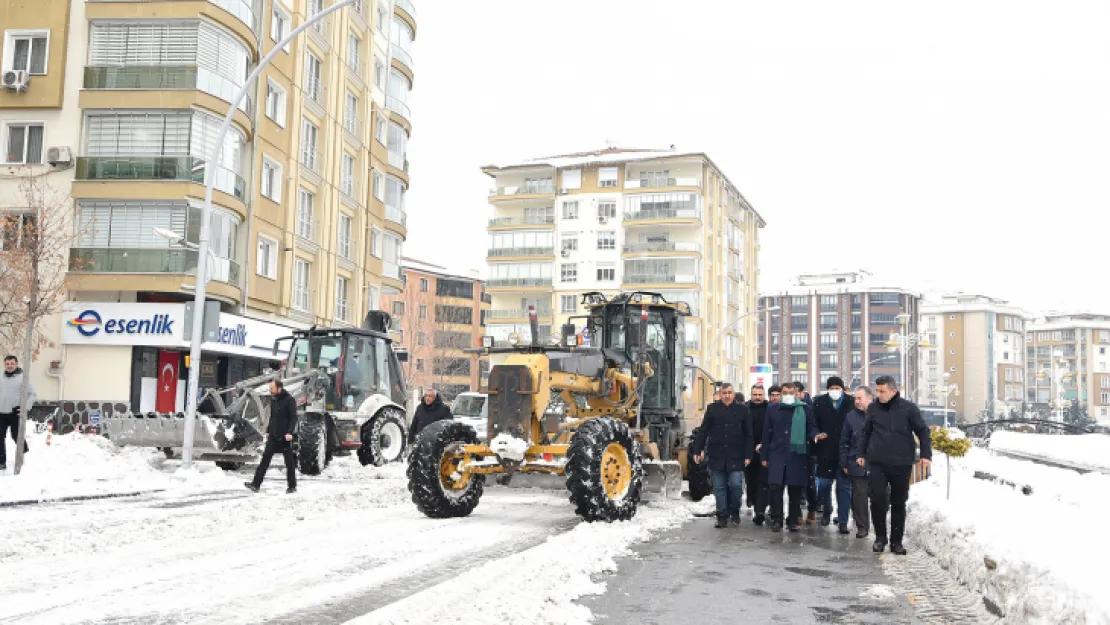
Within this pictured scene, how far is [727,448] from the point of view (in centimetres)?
1230

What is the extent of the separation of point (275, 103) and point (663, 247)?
41.9m

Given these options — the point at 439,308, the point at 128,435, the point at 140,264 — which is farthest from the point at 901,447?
the point at 439,308

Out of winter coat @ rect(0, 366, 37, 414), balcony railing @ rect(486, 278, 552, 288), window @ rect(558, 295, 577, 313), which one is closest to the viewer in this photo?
winter coat @ rect(0, 366, 37, 414)

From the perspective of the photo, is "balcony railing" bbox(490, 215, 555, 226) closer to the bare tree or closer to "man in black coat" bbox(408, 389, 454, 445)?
the bare tree

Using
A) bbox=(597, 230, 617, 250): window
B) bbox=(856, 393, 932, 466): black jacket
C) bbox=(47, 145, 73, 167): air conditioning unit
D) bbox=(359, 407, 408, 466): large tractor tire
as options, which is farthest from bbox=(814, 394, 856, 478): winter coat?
bbox=(597, 230, 617, 250): window

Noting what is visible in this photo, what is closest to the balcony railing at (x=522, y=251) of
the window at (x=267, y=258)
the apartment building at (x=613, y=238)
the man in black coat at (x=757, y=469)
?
the apartment building at (x=613, y=238)

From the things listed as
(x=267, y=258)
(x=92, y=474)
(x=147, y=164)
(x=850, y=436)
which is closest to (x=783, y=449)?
(x=850, y=436)

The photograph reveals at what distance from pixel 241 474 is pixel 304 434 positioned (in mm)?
1398

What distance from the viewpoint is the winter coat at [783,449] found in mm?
12078

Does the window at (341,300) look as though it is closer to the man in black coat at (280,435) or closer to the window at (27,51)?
the window at (27,51)

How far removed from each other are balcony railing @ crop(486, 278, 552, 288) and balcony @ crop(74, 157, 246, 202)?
155 feet

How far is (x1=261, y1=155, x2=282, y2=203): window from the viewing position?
1302 inches

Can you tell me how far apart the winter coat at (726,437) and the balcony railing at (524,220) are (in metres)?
64.5

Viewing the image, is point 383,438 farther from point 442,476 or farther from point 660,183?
point 660,183
